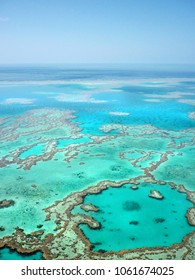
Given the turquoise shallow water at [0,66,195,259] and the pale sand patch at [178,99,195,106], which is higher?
the pale sand patch at [178,99,195,106]

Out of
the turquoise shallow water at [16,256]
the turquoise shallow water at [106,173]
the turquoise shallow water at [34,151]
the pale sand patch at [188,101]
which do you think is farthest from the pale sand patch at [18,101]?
the turquoise shallow water at [16,256]

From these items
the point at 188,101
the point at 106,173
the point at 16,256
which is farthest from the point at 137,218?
the point at 188,101

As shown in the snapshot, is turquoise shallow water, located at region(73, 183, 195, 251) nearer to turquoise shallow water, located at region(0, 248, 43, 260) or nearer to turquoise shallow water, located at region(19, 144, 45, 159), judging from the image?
turquoise shallow water, located at region(0, 248, 43, 260)

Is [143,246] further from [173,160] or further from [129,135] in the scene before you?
[129,135]

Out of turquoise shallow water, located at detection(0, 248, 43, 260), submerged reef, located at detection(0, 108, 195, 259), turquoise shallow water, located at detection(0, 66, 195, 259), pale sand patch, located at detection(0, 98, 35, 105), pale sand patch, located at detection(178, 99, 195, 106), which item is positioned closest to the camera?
turquoise shallow water, located at detection(0, 248, 43, 260)

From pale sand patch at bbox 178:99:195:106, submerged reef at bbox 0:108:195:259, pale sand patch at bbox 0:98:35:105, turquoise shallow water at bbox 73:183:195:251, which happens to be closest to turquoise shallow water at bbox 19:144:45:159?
submerged reef at bbox 0:108:195:259

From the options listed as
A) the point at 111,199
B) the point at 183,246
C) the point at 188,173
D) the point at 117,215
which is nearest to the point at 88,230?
the point at 117,215

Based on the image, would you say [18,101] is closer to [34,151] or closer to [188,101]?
[34,151]

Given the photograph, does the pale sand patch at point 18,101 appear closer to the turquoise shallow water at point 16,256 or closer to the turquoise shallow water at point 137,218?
the turquoise shallow water at point 137,218
